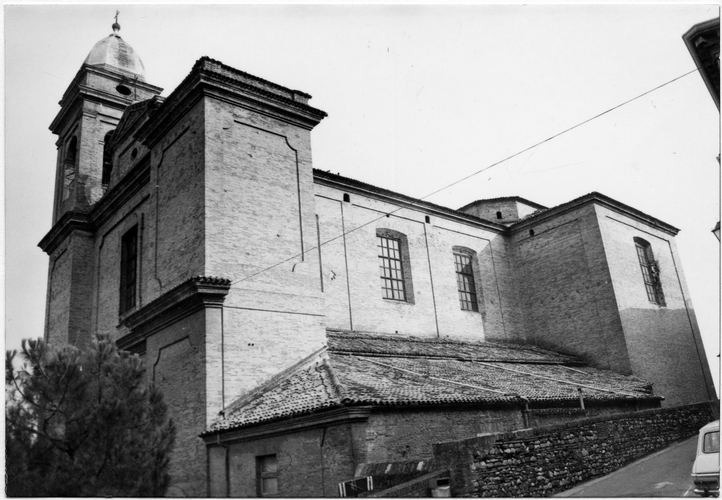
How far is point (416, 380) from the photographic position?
37.6 ft

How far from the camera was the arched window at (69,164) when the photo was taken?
19344mm

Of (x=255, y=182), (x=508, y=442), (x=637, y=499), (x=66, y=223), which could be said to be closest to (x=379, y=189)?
(x=255, y=182)

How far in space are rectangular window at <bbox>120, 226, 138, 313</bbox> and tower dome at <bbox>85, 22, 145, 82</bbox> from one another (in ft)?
21.9

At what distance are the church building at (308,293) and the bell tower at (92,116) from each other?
0.07 metres

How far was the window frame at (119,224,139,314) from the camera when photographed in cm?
1551

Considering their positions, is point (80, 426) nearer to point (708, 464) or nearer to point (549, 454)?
point (549, 454)

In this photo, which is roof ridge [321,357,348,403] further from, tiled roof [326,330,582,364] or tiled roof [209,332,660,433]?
tiled roof [326,330,582,364]

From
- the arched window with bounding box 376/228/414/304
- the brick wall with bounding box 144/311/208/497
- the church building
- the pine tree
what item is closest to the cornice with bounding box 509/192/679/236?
the church building

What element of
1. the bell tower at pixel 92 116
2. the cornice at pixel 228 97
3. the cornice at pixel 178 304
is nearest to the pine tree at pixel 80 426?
the cornice at pixel 178 304

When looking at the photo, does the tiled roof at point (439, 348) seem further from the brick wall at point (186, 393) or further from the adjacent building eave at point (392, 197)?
the adjacent building eave at point (392, 197)

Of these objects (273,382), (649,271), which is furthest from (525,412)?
(649,271)

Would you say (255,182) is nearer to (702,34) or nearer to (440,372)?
(440,372)

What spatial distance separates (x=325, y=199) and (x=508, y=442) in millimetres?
9352

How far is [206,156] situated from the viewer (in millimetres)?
12812
